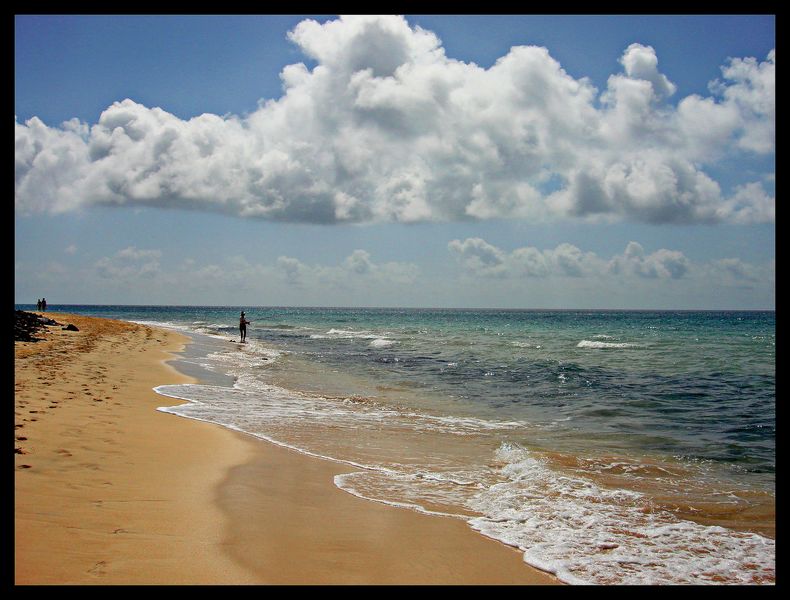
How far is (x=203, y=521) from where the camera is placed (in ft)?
17.3

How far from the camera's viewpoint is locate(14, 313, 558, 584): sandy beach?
4.23m

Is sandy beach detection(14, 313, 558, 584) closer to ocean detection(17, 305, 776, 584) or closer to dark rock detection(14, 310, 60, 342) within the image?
ocean detection(17, 305, 776, 584)

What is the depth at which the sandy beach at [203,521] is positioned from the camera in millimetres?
4227

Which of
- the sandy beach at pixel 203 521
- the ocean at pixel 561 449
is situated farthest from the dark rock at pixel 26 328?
the sandy beach at pixel 203 521

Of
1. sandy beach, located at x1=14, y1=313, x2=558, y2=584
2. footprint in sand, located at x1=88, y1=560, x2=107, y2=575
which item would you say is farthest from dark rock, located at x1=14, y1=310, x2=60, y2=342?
footprint in sand, located at x1=88, y1=560, x2=107, y2=575

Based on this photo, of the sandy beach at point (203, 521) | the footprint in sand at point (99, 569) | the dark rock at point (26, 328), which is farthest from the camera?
the dark rock at point (26, 328)

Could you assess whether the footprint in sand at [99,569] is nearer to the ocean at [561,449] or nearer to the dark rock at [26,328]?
the ocean at [561,449]

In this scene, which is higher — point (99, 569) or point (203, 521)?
point (99, 569)

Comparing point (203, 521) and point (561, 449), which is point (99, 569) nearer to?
point (203, 521)

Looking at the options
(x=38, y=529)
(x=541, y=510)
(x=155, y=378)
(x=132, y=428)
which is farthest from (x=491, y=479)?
(x=155, y=378)

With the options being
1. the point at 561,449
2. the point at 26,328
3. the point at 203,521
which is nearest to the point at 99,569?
the point at 203,521

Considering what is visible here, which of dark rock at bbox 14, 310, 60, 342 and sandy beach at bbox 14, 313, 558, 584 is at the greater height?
dark rock at bbox 14, 310, 60, 342

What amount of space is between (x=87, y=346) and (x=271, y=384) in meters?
11.9

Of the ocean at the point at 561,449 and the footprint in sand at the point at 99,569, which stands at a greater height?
the footprint in sand at the point at 99,569
